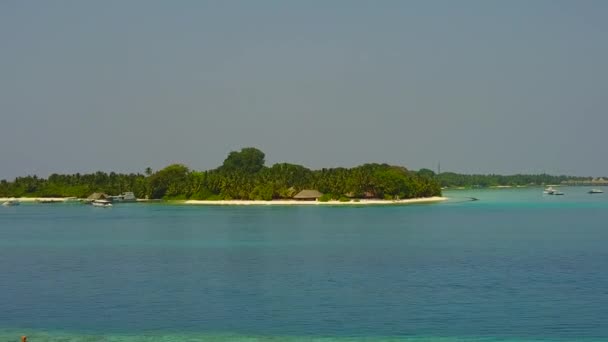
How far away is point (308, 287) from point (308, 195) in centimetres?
14872

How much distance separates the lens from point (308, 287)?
4728 cm

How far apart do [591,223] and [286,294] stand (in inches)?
3167

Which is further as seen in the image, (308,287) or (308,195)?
(308,195)

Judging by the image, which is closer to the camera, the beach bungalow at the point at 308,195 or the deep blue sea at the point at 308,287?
the deep blue sea at the point at 308,287

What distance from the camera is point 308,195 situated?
19600cm

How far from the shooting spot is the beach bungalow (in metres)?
195

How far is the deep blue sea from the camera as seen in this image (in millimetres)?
34844

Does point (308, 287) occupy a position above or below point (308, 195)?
below

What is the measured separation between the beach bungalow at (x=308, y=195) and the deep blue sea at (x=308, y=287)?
→ 4120 inches

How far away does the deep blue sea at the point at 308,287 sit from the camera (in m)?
34.8

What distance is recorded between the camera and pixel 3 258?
2687 inches

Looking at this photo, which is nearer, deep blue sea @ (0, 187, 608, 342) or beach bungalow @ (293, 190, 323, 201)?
deep blue sea @ (0, 187, 608, 342)

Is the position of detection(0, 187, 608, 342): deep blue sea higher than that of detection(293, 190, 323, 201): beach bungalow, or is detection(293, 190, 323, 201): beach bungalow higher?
detection(293, 190, 323, 201): beach bungalow

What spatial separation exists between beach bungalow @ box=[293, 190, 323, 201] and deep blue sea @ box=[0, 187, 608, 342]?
105m
